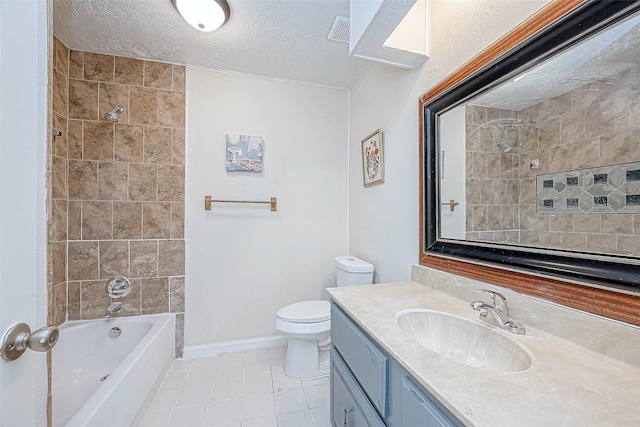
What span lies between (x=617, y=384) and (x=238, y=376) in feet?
6.47

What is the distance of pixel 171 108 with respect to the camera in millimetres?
2066

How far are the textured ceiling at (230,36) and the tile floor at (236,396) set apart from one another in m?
2.36

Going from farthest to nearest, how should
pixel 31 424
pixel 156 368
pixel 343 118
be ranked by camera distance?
pixel 343 118, pixel 156 368, pixel 31 424

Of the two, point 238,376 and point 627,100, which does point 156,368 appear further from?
point 627,100

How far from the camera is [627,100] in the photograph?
650 mm

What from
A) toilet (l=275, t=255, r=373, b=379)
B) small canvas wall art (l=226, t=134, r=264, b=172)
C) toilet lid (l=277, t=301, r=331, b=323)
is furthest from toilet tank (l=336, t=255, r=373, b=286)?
small canvas wall art (l=226, t=134, r=264, b=172)

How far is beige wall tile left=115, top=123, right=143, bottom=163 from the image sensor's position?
1967 mm

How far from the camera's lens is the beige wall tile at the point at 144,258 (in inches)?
79.0

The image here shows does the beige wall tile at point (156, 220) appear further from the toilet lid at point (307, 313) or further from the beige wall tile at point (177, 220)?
the toilet lid at point (307, 313)

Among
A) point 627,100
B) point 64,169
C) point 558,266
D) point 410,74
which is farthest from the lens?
point 64,169

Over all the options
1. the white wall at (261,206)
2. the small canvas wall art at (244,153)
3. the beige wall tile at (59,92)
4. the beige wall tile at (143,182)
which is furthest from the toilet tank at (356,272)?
the beige wall tile at (59,92)

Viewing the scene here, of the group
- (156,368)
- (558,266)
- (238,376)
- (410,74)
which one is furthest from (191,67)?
(558,266)

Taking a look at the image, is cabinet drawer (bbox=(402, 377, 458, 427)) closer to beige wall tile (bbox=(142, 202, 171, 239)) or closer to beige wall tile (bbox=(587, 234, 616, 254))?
beige wall tile (bbox=(587, 234, 616, 254))

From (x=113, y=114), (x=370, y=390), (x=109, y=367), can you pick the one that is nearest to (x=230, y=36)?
(x=113, y=114)
